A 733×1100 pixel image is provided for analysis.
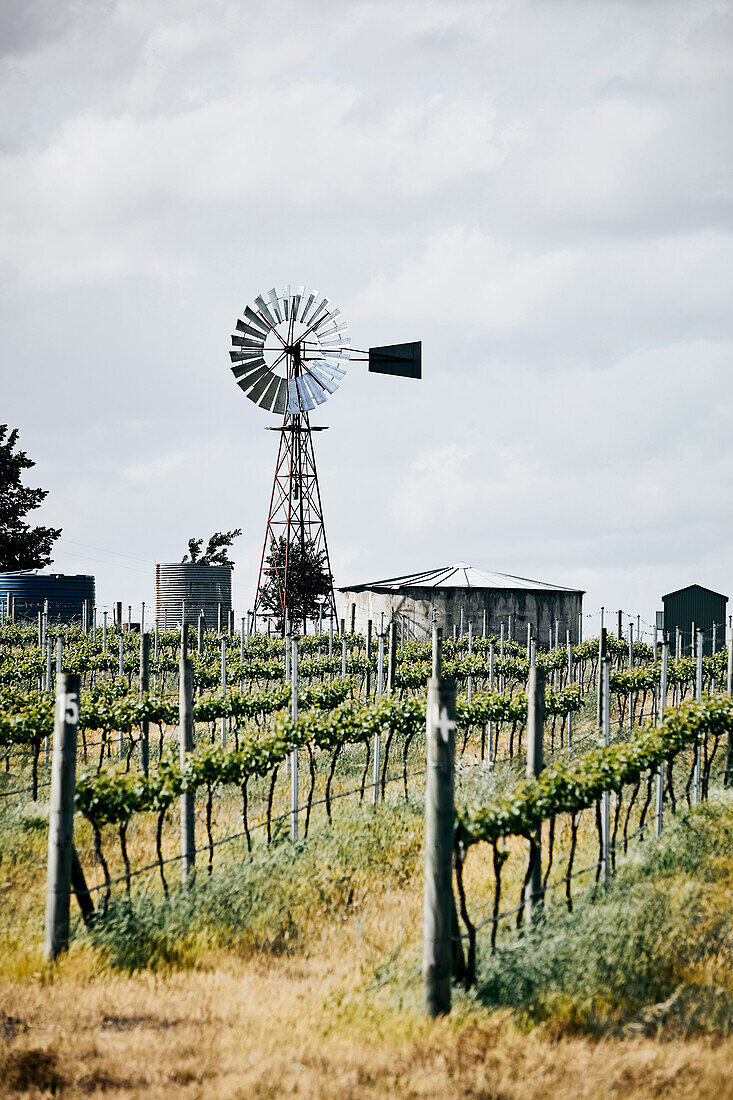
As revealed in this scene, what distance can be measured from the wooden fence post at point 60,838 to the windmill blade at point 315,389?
30.3m

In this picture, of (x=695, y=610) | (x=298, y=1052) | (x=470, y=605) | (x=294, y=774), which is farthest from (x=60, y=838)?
(x=695, y=610)

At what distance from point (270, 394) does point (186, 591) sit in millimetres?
14922

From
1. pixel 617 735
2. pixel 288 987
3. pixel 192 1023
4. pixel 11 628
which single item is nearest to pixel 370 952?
pixel 288 987

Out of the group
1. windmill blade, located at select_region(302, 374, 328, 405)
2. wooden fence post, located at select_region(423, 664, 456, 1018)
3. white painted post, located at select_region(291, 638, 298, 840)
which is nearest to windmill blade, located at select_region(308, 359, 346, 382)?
windmill blade, located at select_region(302, 374, 328, 405)

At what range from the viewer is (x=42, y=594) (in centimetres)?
4841

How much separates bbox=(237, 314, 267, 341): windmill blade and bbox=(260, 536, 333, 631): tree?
875 cm

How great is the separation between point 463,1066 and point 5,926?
5621 millimetres

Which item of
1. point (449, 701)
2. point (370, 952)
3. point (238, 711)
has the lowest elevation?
point (370, 952)

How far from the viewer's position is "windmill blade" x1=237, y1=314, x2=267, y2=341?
38.4 meters

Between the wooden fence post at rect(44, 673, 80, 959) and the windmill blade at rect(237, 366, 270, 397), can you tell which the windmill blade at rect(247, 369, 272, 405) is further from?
the wooden fence post at rect(44, 673, 80, 959)

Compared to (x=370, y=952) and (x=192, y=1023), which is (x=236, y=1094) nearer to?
(x=192, y=1023)

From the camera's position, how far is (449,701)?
742cm

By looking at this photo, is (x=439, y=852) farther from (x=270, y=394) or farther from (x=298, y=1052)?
(x=270, y=394)

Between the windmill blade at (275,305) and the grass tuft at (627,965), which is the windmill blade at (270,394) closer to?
the windmill blade at (275,305)
